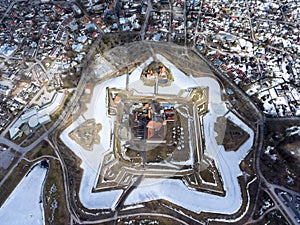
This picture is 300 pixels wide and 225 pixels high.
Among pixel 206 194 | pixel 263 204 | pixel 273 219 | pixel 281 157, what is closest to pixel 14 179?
pixel 206 194

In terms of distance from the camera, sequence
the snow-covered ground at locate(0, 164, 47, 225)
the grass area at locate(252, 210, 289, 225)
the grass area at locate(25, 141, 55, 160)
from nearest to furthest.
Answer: the grass area at locate(252, 210, 289, 225) < the snow-covered ground at locate(0, 164, 47, 225) < the grass area at locate(25, 141, 55, 160)

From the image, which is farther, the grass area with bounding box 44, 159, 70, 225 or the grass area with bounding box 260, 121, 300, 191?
the grass area with bounding box 260, 121, 300, 191

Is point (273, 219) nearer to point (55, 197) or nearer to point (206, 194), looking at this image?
point (206, 194)

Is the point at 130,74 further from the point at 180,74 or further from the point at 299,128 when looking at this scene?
the point at 299,128

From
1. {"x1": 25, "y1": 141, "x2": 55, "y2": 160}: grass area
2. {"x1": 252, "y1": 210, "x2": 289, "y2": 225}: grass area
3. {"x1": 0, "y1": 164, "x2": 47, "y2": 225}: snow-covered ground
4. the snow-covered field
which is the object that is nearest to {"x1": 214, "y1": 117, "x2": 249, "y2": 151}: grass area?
the snow-covered field

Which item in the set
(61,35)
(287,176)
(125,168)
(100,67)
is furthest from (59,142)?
(287,176)

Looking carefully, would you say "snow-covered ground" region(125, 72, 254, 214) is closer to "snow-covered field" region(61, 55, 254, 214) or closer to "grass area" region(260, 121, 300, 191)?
A: "snow-covered field" region(61, 55, 254, 214)

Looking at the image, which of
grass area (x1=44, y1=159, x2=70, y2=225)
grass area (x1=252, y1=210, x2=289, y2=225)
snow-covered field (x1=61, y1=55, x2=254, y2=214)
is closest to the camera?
grass area (x1=252, y1=210, x2=289, y2=225)
